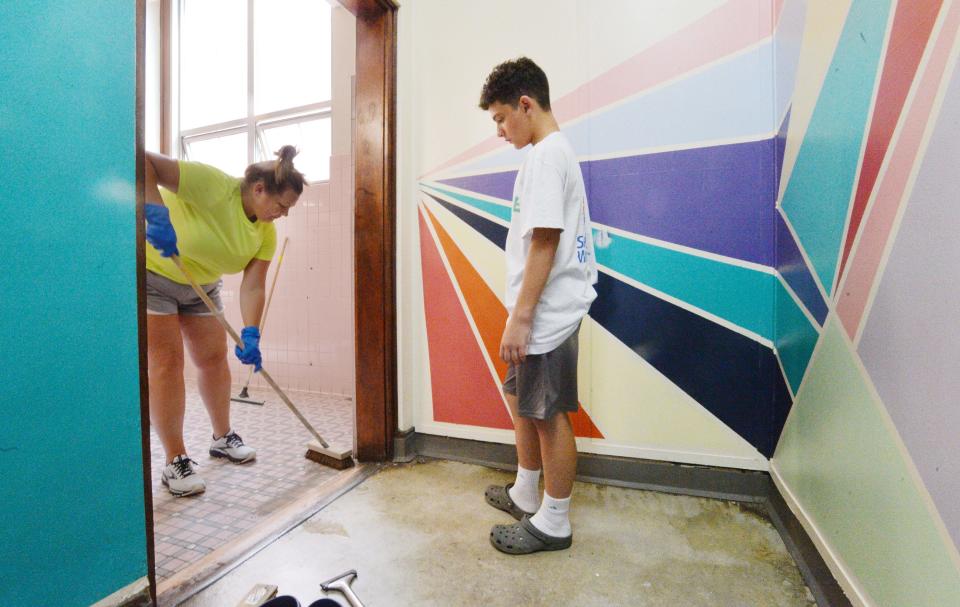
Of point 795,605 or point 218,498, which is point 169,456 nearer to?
point 218,498

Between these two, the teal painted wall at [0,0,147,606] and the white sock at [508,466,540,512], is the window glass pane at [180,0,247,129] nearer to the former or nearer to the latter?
the teal painted wall at [0,0,147,606]

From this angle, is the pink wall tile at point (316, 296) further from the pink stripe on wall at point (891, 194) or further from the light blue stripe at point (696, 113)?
the pink stripe on wall at point (891, 194)

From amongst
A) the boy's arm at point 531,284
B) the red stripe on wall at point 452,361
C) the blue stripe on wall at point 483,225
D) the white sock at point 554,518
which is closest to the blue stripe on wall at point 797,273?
the boy's arm at point 531,284

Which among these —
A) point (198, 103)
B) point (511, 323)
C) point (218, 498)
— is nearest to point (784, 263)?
point (511, 323)

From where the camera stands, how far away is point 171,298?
1.69m

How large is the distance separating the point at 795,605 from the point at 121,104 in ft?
5.90

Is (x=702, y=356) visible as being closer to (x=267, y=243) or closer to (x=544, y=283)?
(x=544, y=283)

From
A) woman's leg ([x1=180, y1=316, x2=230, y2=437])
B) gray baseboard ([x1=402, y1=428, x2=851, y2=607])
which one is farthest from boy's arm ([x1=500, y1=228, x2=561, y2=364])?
woman's leg ([x1=180, y1=316, x2=230, y2=437])

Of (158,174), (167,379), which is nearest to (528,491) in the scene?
(167,379)

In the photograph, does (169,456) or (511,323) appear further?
(169,456)

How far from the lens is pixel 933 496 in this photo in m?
0.65

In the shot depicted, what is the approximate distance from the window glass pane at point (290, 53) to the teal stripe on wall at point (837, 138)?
9.85ft

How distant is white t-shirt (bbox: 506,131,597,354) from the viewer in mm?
1111

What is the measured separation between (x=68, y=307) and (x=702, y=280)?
1673mm
